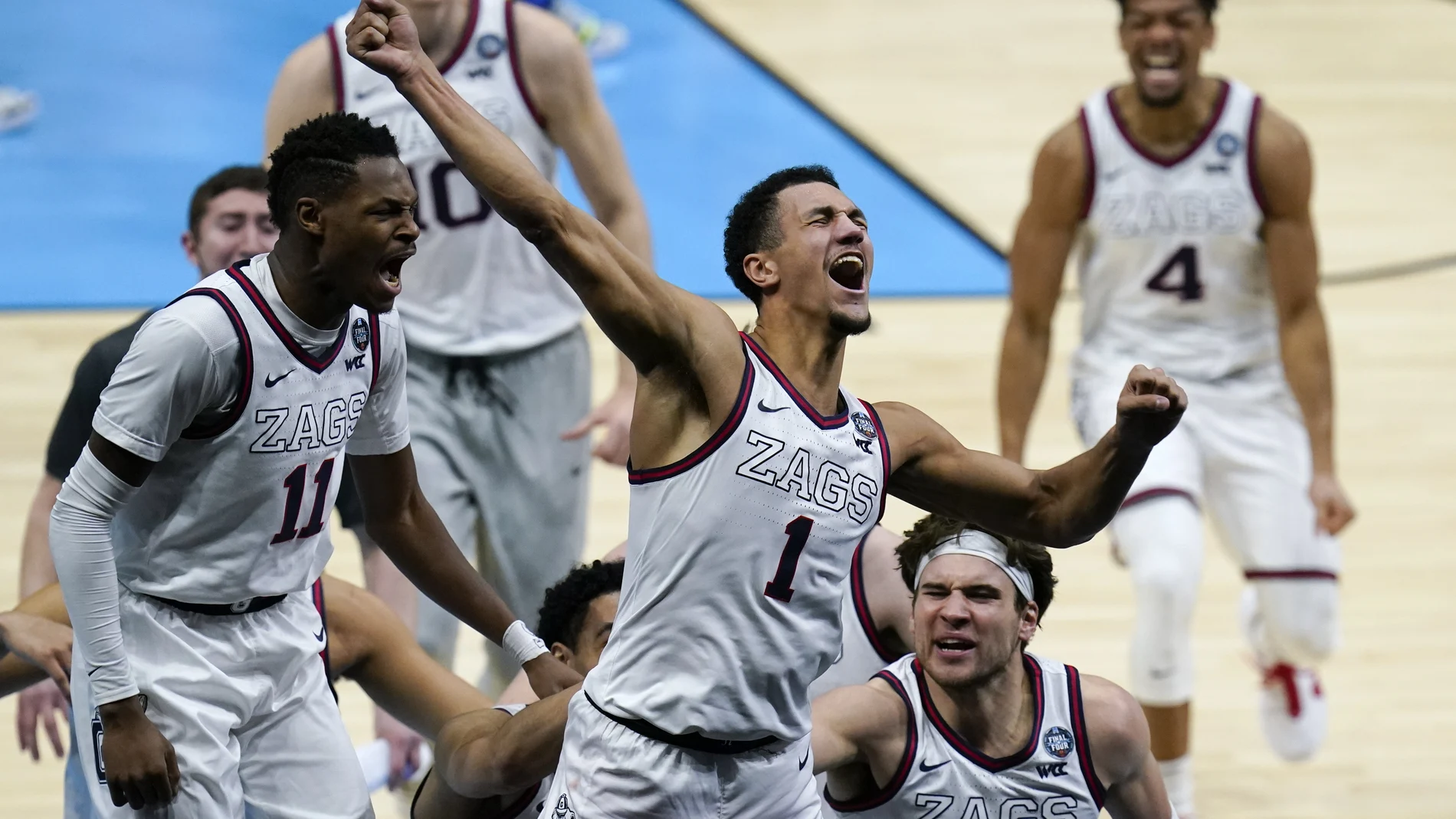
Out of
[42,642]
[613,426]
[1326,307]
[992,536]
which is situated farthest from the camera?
[1326,307]

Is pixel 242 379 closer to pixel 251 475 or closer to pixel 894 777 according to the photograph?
pixel 251 475

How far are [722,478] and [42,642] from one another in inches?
54.1

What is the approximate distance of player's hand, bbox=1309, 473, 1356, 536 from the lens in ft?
18.5

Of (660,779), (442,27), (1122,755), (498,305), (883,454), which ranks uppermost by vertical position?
(442,27)

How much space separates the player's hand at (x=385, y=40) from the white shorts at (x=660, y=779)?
3.48 feet

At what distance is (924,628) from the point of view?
4043mm

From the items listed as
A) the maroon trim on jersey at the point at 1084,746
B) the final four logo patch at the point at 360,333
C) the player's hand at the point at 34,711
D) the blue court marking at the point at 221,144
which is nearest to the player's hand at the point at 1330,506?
the maroon trim on jersey at the point at 1084,746

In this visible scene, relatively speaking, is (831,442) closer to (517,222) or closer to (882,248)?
(517,222)

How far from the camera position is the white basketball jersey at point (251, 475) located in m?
3.40

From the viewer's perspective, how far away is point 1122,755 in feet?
13.4

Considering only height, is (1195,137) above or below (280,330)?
above

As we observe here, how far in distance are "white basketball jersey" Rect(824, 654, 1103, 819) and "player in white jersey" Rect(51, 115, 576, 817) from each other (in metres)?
1.05

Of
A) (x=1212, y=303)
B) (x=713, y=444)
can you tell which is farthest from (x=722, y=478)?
(x=1212, y=303)

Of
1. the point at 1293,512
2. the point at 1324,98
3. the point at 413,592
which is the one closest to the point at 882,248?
the point at 1324,98
